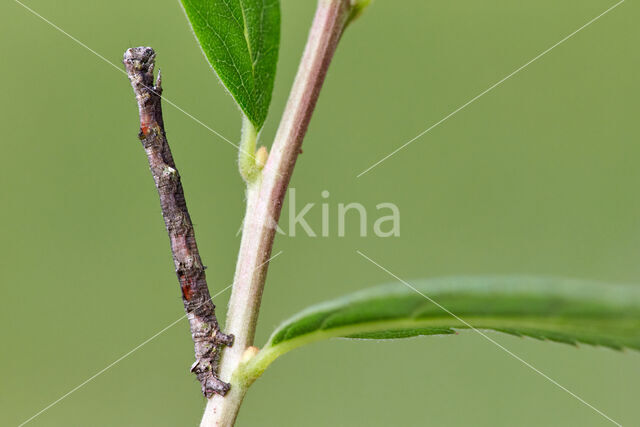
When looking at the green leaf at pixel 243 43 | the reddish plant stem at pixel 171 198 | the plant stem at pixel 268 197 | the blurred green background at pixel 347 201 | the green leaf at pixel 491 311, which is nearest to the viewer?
the green leaf at pixel 491 311

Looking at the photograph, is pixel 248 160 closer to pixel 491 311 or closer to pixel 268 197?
pixel 268 197

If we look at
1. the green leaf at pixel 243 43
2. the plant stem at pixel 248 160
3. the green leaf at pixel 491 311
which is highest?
the green leaf at pixel 243 43

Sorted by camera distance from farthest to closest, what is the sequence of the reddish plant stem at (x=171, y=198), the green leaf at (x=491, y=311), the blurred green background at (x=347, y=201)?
the blurred green background at (x=347, y=201) → the reddish plant stem at (x=171, y=198) → the green leaf at (x=491, y=311)

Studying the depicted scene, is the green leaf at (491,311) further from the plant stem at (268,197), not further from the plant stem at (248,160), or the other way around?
the plant stem at (248,160)

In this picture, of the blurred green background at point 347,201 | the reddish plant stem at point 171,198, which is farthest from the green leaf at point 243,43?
the blurred green background at point 347,201

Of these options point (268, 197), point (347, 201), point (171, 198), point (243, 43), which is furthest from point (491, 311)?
point (347, 201)

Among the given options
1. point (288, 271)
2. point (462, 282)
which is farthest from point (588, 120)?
point (462, 282)

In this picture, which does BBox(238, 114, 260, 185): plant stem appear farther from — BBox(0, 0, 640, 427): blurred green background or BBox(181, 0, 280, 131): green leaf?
BBox(0, 0, 640, 427): blurred green background

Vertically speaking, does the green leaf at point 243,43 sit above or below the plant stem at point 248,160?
above
